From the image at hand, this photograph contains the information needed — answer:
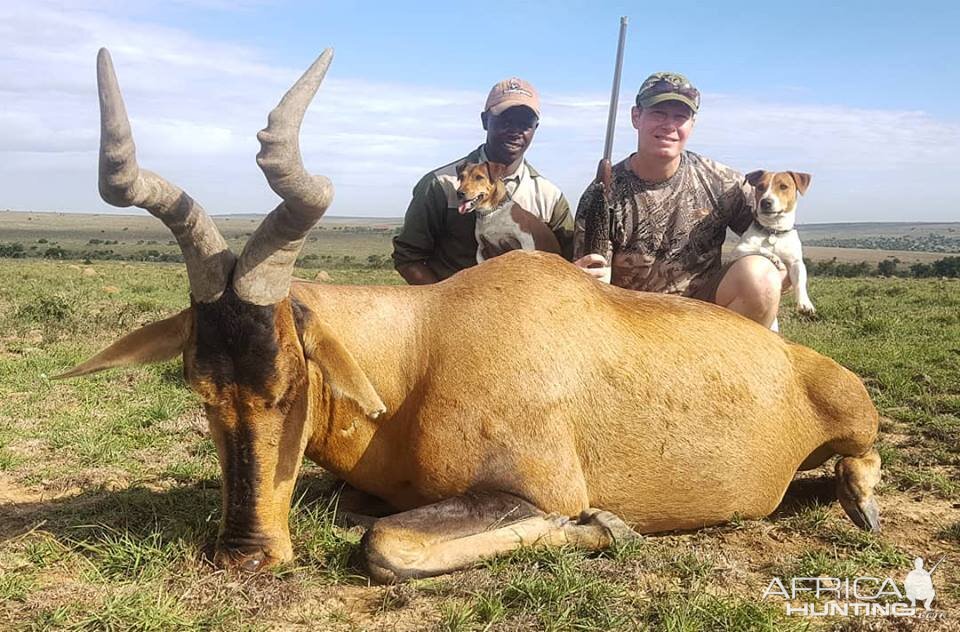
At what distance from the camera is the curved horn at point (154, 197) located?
3332 millimetres

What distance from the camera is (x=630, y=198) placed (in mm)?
6973

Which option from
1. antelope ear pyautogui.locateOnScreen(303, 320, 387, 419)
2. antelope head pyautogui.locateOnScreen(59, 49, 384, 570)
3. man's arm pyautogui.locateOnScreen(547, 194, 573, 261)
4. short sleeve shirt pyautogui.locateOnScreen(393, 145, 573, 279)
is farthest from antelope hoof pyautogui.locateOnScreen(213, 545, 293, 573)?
man's arm pyautogui.locateOnScreen(547, 194, 573, 261)

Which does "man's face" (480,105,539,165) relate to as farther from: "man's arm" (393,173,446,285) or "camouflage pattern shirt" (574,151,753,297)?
"camouflage pattern shirt" (574,151,753,297)

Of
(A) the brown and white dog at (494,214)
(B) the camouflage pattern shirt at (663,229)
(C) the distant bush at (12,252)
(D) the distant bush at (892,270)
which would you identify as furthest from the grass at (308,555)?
(C) the distant bush at (12,252)

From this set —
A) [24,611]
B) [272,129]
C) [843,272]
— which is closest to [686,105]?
[272,129]

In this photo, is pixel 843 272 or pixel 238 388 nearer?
pixel 238 388

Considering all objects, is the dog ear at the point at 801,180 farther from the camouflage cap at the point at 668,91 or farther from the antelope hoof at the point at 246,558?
the antelope hoof at the point at 246,558

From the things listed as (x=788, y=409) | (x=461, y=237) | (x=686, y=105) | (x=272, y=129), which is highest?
(x=686, y=105)

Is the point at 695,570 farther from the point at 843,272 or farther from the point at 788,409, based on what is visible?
the point at 843,272

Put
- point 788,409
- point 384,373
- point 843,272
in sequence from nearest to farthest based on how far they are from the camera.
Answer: point 384,373, point 788,409, point 843,272

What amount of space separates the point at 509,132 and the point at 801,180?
264cm

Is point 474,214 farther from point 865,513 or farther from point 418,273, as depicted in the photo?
point 865,513

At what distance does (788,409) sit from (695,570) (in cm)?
138

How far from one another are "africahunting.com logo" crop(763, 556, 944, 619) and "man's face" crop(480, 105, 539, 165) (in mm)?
4757
